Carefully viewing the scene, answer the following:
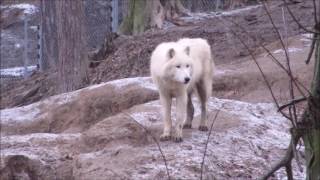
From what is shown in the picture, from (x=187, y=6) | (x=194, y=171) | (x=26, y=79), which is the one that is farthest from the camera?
(x=187, y=6)

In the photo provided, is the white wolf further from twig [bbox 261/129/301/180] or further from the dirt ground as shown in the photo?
the dirt ground

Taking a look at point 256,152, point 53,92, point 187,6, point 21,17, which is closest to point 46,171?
point 256,152

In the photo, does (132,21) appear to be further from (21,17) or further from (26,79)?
(21,17)

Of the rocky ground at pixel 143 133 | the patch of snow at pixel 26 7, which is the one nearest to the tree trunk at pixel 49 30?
the rocky ground at pixel 143 133

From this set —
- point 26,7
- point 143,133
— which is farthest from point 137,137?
point 26,7

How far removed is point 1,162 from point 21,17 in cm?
1752

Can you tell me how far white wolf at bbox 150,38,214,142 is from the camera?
711 cm

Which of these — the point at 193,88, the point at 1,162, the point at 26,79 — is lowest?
the point at 26,79

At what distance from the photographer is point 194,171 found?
669 centimetres

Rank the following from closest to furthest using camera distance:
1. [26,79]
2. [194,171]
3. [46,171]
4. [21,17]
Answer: [194,171], [46,171], [26,79], [21,17]

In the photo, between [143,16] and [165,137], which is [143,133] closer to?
[165,137]

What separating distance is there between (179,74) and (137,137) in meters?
1.15

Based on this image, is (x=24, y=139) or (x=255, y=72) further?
(x=255, y=72)

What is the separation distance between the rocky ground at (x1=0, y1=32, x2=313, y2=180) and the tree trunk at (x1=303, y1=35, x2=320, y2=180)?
319 cm
